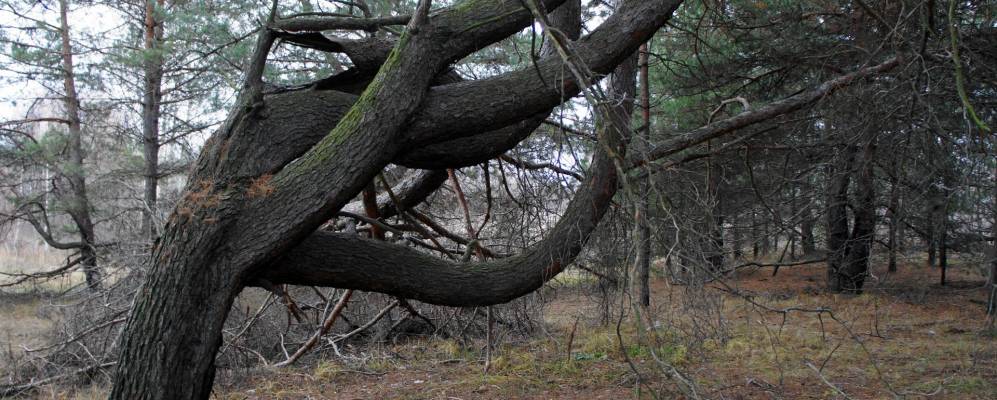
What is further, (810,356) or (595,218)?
(810,356)

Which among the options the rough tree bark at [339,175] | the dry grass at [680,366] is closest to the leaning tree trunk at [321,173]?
the rough tree bark at [339,175]

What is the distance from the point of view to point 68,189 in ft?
41.8

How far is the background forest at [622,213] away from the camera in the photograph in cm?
507

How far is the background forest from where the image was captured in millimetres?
5066

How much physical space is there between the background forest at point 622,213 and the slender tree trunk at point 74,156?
0.21 feet

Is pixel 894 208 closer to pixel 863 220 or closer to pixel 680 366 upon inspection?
pixel 680 366

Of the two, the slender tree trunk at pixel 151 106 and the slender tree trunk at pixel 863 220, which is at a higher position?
the slender tree trunk at pixel 151 106

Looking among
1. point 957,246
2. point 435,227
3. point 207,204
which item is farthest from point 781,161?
point 207,204

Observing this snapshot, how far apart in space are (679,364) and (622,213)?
1.60 m

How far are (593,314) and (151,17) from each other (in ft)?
30.7

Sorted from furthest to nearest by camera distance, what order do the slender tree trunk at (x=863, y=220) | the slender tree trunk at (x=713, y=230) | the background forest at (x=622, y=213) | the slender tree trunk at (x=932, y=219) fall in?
1. the slender tree trunk at (x=932, y=219)
2. the slender tree trunk at (x=863, y=220)
3. the background forest at (x=622, y=213)
4. the slender tree trunk at (x=713, y=230)

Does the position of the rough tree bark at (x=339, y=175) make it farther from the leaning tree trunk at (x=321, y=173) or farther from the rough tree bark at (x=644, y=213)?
the rough tree bark at (x=644, y=213)

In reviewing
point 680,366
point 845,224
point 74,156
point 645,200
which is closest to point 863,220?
point 845,224

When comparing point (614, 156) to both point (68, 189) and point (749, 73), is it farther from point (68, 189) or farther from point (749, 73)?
point (68, 189)
